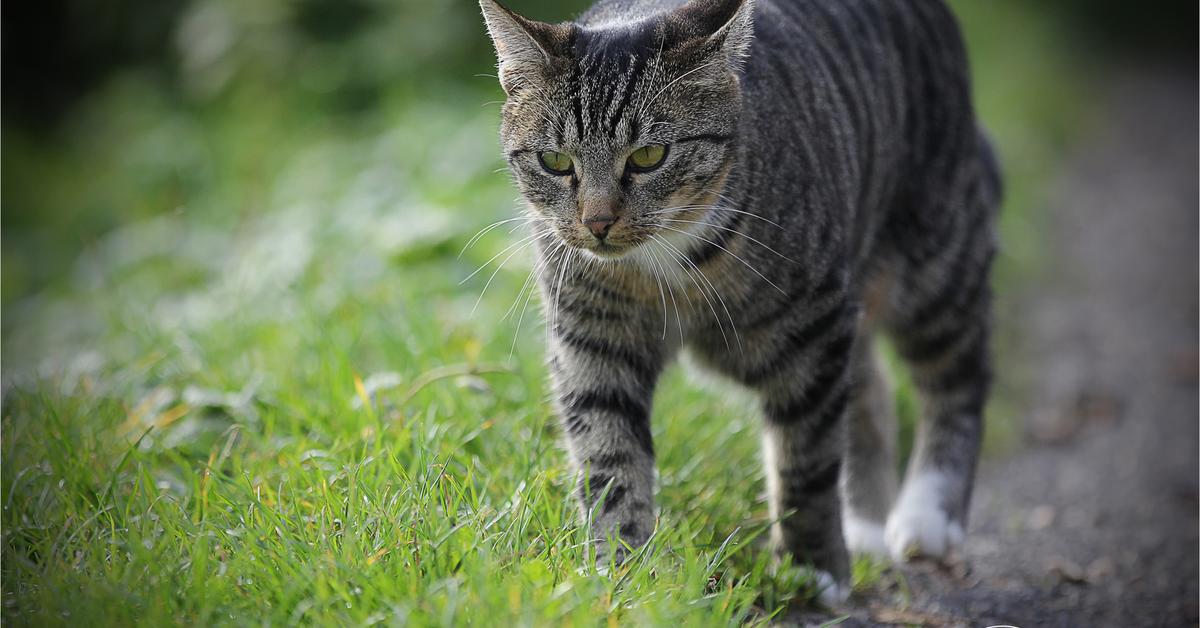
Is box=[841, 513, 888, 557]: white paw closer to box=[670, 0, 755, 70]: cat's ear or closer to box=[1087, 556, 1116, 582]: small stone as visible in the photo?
box=[1087, 556, 1116, 582]: small stone

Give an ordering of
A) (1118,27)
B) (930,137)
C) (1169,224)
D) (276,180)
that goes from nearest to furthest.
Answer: (930,137), (276,180), (1169,224), (1118,27)

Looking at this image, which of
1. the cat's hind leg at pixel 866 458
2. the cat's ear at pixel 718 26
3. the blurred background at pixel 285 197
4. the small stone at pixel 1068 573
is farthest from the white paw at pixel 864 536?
the cat's ear at pixel 718 26

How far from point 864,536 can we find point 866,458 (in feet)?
0.88

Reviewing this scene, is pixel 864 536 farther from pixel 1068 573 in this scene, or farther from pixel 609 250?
pixel 609 250

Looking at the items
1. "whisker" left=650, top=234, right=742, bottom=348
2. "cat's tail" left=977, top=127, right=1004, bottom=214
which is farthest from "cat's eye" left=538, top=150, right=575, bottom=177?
"cat's tail" left=977, top=127, right=1004, bottom=214

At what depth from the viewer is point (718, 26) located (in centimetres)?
271

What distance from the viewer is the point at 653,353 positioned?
2.96 meters

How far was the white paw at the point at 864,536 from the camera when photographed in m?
3.70

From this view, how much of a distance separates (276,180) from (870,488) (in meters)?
4.07

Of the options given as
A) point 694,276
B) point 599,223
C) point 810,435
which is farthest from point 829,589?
point 599,223

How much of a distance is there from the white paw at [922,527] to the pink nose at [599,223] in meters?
1.64

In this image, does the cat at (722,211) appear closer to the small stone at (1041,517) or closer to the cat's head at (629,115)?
the cat's head at (629,115)

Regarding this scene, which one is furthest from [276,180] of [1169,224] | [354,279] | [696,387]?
[1169,224]

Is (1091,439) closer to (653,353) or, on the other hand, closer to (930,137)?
(930,137)
